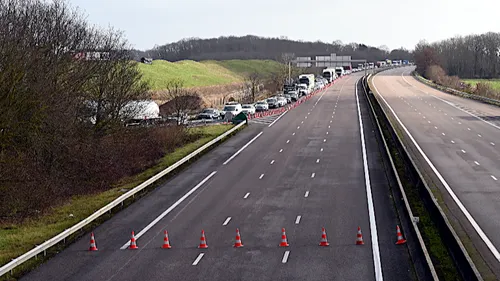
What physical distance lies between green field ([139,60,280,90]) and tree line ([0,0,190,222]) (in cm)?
4317

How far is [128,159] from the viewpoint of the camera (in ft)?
129

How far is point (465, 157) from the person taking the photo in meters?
39.0

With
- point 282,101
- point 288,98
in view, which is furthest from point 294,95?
point 282,101

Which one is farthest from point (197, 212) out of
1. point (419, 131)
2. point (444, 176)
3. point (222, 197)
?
point (419, 131)

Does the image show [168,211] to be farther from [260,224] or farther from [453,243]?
[453,243]

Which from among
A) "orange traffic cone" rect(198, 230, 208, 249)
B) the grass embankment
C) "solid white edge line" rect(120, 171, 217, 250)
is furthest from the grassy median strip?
the grass embankment

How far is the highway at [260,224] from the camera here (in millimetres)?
18391

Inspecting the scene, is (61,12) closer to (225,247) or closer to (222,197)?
(222,197)

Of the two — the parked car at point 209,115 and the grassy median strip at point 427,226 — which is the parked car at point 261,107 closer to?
the parked car at point 209,115

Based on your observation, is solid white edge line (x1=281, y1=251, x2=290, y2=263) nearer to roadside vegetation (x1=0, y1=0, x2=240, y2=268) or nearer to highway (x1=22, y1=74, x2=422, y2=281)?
highway (x1=22, y1=74, x2=422, y2=281)

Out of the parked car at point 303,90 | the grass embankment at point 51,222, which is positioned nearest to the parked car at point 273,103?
the parked car at point 303,90

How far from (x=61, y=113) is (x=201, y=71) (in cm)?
11455

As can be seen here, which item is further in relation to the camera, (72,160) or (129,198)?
(72,160)

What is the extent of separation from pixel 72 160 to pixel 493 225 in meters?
19.5
